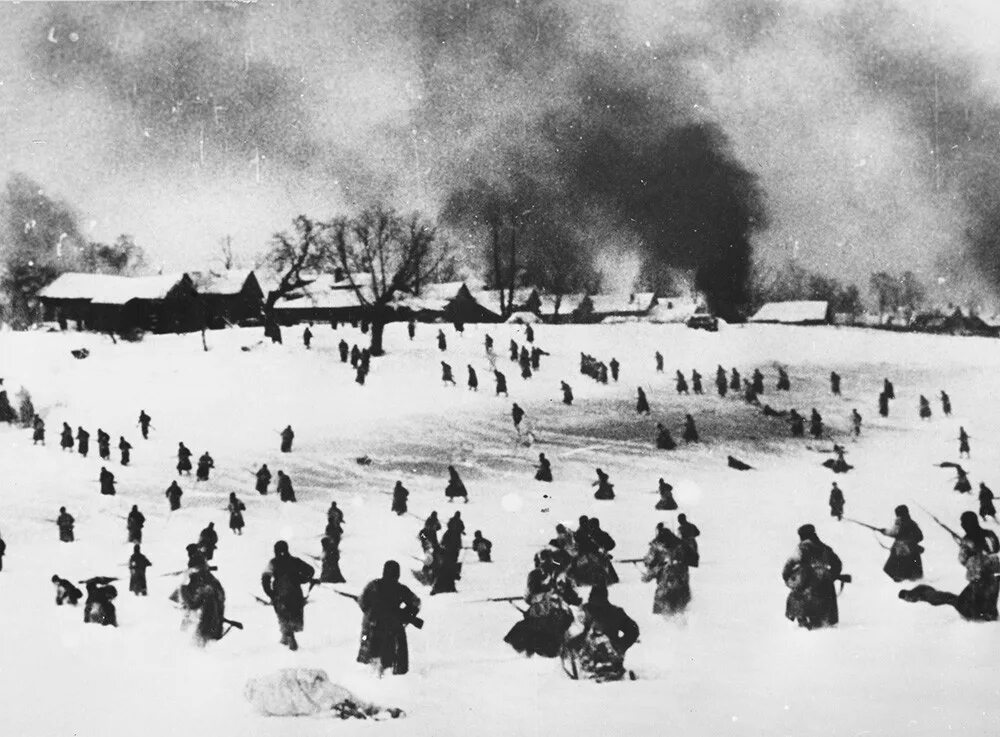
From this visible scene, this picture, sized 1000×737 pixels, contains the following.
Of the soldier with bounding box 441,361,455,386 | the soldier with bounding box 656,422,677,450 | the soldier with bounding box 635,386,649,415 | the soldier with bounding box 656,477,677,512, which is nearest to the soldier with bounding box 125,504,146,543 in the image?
the soldier with bounding box 656,477,677,512

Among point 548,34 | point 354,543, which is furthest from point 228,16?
point 354,543

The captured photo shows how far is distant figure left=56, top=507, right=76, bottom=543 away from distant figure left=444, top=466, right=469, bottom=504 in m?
4.39

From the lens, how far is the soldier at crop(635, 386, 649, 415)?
12.7 meters

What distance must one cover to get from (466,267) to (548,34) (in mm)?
2971

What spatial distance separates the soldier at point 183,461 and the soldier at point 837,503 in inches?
325

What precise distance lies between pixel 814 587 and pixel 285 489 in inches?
269

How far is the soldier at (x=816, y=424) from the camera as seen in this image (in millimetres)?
11789

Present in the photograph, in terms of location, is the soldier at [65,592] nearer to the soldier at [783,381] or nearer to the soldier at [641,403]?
the soldier at [641,403]

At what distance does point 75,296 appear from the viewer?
1052 centimetres

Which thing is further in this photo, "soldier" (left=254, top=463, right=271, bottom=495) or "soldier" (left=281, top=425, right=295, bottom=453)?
"soldier" (left=281, top=425, right=295, bottom=453)

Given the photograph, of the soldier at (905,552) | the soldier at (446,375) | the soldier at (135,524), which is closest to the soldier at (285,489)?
the soldier at (135,524)

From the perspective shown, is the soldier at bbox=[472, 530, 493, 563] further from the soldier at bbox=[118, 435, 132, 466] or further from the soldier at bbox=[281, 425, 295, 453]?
the soldier at bbox=[118, 435, 132, 466]

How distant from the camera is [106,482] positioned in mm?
12094

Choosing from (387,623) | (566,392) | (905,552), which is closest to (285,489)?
(566,392)
